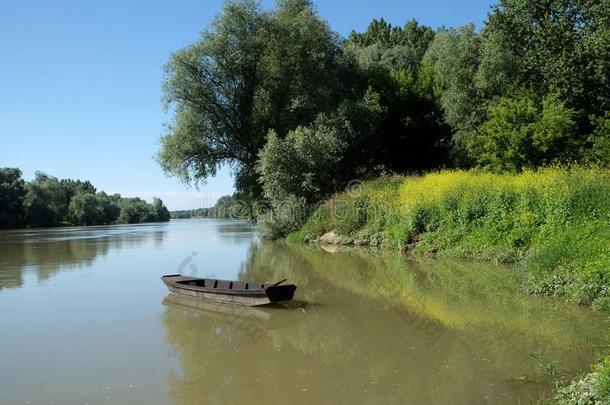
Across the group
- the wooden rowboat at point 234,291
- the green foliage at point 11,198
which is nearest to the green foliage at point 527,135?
the wooden rowboat at point 234,291

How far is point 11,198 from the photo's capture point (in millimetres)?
75312

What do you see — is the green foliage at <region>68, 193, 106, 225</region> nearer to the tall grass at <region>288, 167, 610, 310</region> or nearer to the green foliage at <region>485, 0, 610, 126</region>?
the tall grass at <region>288, 167, 610, 310</region>

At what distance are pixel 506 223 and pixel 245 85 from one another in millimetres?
21584

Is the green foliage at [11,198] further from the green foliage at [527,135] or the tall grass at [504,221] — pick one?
the green foliage at [527,135]

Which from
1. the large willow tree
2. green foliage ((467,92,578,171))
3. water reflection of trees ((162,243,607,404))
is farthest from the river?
the large willow tree

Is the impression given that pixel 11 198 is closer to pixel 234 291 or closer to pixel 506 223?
pixel 234 291

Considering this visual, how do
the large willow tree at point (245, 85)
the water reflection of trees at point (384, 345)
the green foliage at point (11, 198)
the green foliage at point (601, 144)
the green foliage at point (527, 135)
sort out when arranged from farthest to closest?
the green foliage at point (11, 198), the large willow tree at point (245, 85), the green foliage at point (527, 135), the green foliage at point (601, 144), the water reflection of trees at point (384, 345)

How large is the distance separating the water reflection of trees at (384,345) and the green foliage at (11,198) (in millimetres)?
74069

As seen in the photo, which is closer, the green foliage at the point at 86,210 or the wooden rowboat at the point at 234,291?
the wooden rowboat at the point at 234,291

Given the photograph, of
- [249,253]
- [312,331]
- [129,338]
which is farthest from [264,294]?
[249,253]

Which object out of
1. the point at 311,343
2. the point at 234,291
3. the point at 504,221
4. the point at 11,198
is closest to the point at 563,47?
the point at 504,221

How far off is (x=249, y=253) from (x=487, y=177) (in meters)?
12.4

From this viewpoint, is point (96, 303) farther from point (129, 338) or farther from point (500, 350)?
point (500, 350)

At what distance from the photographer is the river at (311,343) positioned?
6754mm
